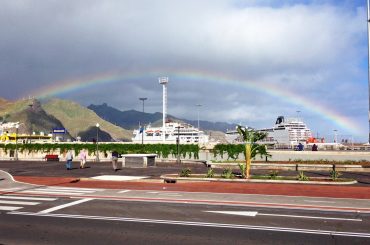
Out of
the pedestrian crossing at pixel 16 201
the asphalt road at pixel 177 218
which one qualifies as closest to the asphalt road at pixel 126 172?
the asphalt road at pixel 177 218

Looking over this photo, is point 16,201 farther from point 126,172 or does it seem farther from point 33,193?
point 126,172

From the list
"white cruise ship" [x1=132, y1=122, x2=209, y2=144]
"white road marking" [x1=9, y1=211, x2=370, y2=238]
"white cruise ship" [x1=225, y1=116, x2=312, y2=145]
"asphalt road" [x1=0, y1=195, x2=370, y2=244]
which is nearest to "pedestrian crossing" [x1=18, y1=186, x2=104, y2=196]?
"asphalt road" [x1=0, y1=195, x2=370, y2=244]

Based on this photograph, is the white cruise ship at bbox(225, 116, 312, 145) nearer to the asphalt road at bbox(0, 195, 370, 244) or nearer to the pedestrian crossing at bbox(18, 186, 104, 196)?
the pedestrian crossing at bbox(18, 186, 104, 196)

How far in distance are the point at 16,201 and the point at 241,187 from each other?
10702 millimetres

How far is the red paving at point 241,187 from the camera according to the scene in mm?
18438

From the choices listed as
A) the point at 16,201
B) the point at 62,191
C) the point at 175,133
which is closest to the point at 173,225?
the point at 16,201

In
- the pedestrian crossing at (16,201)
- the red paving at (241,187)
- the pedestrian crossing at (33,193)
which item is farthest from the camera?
the red paving at (241,187)

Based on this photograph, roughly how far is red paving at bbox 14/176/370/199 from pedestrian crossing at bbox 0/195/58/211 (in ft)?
15.6

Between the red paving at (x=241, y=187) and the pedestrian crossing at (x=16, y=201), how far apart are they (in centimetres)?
475

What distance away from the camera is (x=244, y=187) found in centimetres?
2055

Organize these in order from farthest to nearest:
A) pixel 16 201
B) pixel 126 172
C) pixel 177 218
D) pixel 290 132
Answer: pixel 290 132, pixel 126 172, pixel 16 201, pixel 177 218

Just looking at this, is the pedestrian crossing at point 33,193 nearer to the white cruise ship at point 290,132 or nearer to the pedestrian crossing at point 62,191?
the pedestrian crossing at point 62,191

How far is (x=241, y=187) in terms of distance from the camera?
2053 centimetres

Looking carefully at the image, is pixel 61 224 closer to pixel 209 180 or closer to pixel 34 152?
pixel 209 180
